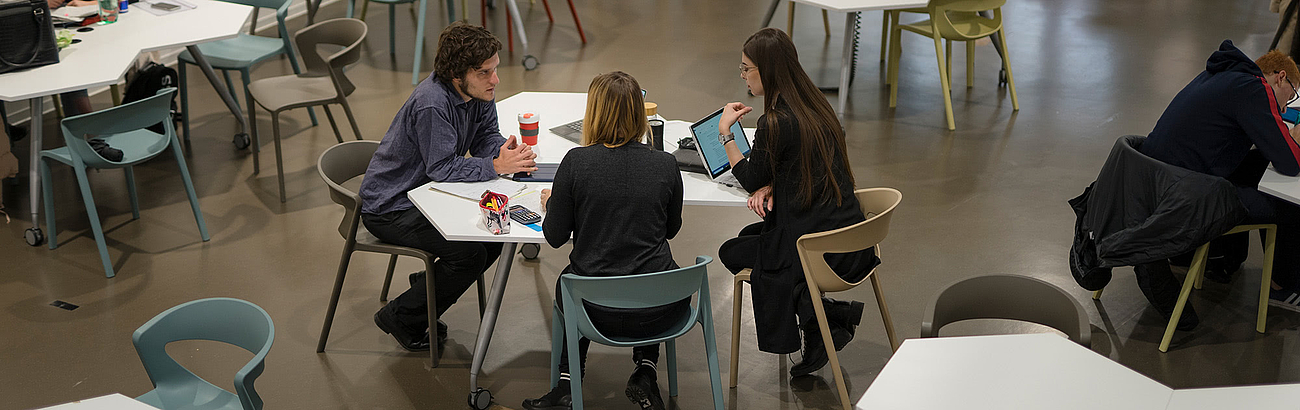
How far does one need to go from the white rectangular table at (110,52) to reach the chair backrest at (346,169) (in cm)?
136

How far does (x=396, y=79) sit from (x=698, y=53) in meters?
2.28

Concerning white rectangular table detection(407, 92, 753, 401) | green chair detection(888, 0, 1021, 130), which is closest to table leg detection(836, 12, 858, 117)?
green chair detection(888, 0, 1021, 130)

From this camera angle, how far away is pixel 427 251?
332 centimetres

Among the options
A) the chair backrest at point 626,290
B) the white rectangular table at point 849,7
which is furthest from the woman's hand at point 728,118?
the white rectangular table at point 849,7

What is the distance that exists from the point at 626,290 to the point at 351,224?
1196mm

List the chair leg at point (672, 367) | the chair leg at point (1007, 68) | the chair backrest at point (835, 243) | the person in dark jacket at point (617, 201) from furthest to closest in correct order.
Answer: the chair leg at point (1007, 68) < the chair leg at point (672, 367) < the chair backrest at point (835, 243) < the person in dark jacket at point (617, 201)

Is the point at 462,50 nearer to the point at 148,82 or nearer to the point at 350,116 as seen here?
the point at 350,116

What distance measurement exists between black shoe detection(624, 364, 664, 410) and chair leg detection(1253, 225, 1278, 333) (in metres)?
2.35

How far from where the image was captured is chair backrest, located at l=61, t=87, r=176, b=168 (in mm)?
3842

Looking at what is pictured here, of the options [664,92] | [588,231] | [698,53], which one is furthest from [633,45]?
[588,231]

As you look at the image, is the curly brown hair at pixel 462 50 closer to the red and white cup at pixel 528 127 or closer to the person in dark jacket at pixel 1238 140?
the red and white cup at pixel 528 127

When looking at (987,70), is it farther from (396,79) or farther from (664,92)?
(396,79)

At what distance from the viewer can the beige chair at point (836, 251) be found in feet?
9.61

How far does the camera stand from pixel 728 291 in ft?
13.2
